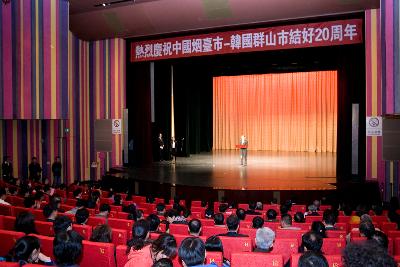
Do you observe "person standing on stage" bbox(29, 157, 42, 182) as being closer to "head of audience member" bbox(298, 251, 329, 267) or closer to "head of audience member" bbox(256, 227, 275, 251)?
"head of audience member" bbox(256, 227, 275, 251)

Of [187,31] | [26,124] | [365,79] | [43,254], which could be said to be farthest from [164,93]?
[43,254]

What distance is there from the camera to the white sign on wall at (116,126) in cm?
1372

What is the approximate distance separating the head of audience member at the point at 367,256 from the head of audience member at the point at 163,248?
1.48 meters

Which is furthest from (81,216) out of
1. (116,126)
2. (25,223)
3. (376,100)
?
(116,126)

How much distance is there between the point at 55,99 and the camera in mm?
9797

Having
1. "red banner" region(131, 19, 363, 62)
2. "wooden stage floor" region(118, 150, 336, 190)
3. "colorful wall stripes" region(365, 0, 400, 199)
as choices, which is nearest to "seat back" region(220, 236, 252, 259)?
"wooden stage floor" region(118, 150, 336, 190)

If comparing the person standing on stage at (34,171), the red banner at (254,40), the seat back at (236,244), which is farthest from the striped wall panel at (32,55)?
the seat back at (236,244)

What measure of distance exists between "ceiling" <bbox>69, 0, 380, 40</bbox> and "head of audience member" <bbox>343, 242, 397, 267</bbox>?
9.41 metres

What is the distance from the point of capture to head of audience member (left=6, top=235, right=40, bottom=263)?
2.76 meters

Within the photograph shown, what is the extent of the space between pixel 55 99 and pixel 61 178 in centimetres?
440

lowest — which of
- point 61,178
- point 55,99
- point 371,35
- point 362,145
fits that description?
point 61,178

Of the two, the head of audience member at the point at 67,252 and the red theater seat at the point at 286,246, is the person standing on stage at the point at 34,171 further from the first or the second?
the head of audience member at the point at 67,252

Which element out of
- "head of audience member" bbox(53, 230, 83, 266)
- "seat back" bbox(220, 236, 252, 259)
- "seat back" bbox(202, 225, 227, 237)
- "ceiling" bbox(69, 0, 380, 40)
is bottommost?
"seat back" bbox(202, 225, 227, 237)

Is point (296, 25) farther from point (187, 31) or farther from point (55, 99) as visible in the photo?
point (55, 99)
